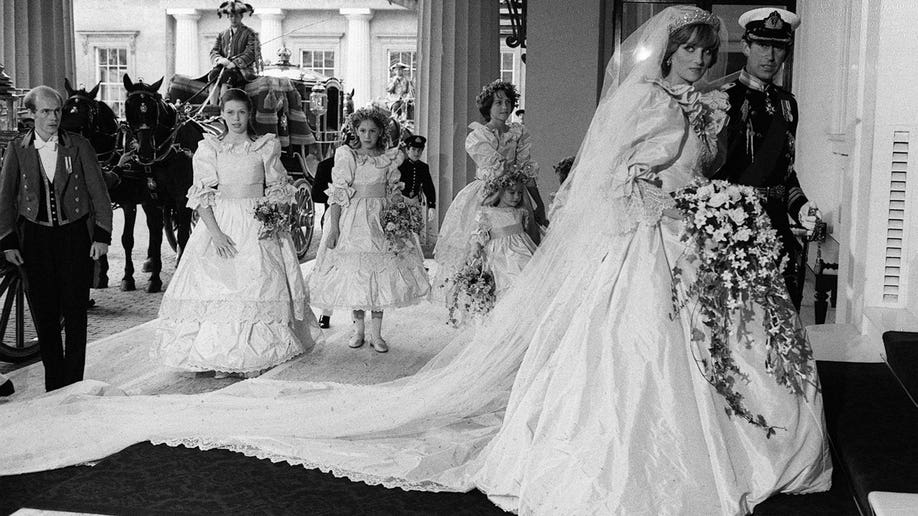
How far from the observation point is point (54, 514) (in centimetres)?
396

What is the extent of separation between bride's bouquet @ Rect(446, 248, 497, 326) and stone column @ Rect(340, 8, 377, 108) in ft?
77.9

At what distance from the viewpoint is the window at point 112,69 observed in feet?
102

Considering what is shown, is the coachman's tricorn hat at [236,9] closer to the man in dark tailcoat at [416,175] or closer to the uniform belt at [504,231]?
the man in dark tailcoat at [416,175]

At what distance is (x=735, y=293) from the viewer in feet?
12.5

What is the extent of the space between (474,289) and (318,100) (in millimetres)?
8279

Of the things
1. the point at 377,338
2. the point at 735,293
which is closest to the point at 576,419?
the point at 735,293

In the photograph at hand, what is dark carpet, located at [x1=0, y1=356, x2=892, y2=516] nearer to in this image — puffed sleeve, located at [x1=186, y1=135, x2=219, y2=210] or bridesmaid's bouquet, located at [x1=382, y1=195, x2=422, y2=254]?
puffed sleeve, located at [x1=186, y1=135, x2=219, y2=210]

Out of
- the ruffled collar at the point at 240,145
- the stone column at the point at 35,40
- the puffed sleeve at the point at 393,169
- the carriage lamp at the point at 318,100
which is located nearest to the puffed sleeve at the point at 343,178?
the puffed sleeve at the point at 393,169

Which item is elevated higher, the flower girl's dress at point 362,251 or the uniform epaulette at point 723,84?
the uniform epaulette at point 723,84

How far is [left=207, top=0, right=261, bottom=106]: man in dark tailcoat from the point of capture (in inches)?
464

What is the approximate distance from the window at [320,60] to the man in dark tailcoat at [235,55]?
1881 cm

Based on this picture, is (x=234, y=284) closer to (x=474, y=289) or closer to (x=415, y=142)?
(x=474, y=289)

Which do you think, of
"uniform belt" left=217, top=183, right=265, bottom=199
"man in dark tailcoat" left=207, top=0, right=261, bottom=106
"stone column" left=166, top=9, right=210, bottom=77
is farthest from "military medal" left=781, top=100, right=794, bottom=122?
"stone column" left=166, top=9, right=210, bottom=77

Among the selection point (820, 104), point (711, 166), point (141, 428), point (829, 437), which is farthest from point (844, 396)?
point (820, 104)
